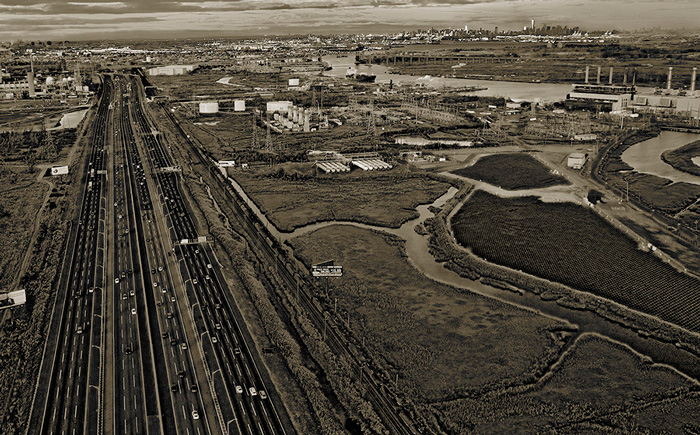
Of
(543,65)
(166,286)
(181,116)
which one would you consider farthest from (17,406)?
(543,65)

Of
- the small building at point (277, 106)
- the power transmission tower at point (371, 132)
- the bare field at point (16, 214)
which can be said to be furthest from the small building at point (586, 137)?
the bare field at point (16, 214)

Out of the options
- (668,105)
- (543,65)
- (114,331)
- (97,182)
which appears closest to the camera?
(114,331)

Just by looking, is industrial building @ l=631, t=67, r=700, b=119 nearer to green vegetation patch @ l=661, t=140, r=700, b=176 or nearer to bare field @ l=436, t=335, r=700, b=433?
green vegetation patch @ l=661, t=140, r=700, b=176

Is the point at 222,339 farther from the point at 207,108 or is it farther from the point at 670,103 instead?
the point at 670,103

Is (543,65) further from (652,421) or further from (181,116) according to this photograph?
(652,421)

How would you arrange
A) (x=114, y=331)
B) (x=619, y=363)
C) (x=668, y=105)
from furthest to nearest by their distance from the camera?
(x=668, y=105), (x=114, y=331), (x=619, y=363)

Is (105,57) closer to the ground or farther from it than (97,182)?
farther from it

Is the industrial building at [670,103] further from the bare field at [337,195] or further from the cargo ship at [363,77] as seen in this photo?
the cargo ship at [363,77]

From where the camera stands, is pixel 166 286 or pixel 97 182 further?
pixel 97 182
